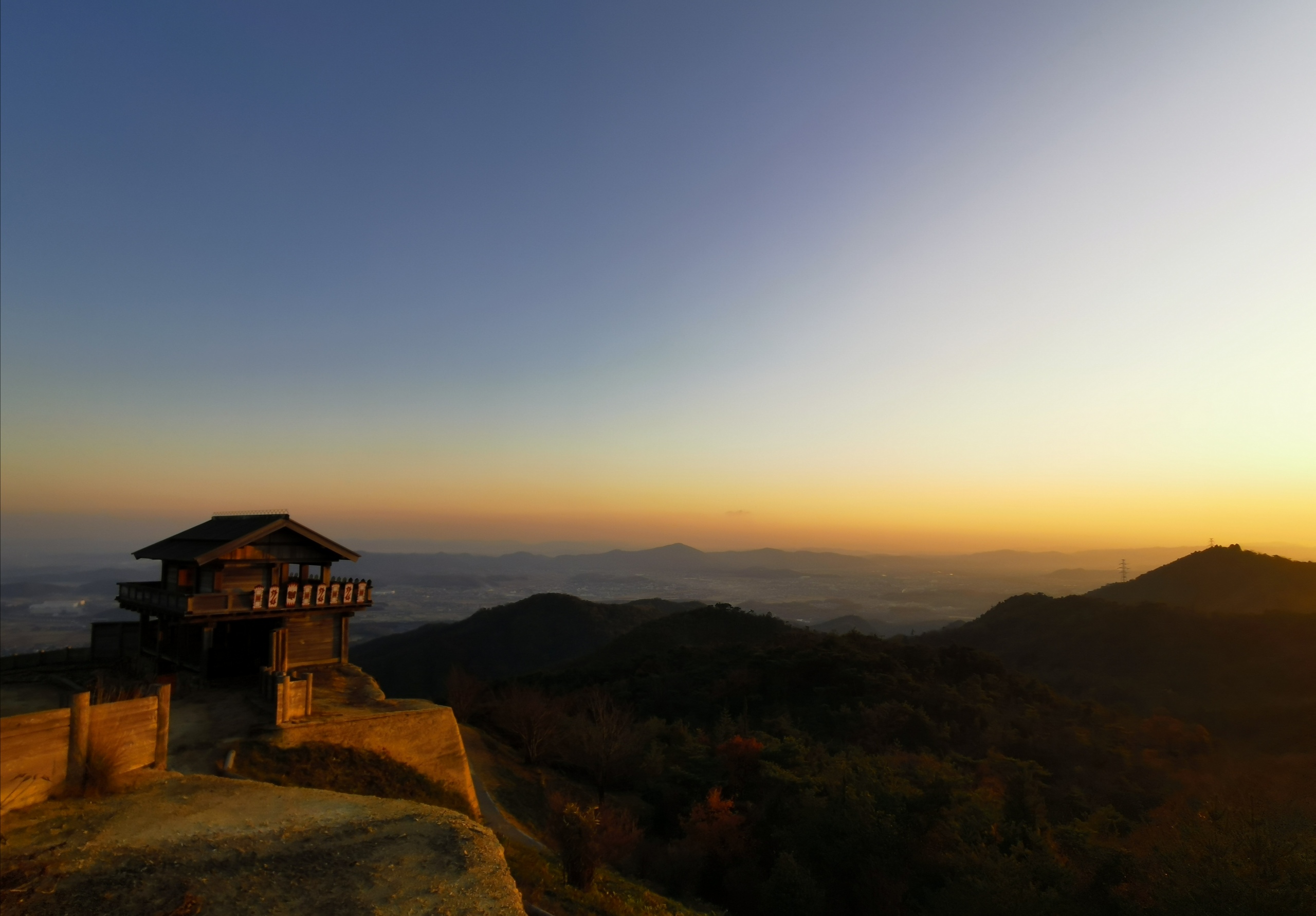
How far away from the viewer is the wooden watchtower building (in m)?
23.3

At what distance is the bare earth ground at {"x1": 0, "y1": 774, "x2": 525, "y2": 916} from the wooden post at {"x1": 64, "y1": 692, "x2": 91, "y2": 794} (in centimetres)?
33

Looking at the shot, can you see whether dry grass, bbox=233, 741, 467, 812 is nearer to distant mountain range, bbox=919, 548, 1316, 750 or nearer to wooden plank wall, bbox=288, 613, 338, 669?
wooden plank wall, bbox=288, 613, 338, 669

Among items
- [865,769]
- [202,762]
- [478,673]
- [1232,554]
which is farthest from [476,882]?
[1232,554]

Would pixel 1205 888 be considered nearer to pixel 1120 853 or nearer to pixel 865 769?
pixel 1120 853

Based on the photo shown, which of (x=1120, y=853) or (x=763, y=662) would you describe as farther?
(x=763, y=662)

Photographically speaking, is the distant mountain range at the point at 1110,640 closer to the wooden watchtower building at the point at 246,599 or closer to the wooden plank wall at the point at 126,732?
the wooden watchtower building at the point at 246,599

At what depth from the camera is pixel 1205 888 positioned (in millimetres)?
11977

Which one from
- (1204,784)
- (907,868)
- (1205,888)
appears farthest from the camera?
(1204,784)

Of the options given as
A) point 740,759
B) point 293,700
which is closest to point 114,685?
point 293,700

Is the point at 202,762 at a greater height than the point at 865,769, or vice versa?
the point at 202,762

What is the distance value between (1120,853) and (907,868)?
5.90m

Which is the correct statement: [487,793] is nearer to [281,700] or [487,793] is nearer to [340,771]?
[340,771]

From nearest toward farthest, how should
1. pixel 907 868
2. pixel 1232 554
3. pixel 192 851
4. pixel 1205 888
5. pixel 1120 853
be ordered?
pixel 192 851, pixel 1205 888, pixel 1120 853, pixel 907 868, pixel 1232 554

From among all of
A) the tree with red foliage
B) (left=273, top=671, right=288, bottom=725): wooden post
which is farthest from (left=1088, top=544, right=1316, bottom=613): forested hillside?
(left=273, top=671, right=288, bottom=725): wooden post
